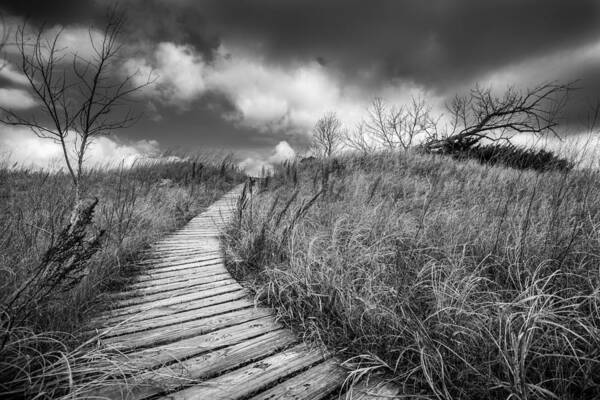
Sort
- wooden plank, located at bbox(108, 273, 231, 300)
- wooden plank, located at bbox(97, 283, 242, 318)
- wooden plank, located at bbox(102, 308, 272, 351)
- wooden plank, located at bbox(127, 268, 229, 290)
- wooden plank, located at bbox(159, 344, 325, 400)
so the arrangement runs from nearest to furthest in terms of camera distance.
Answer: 1. wooden plank, located at bbox(159, 344, 325, 400)
2. wooden plank, located at bbox(102, 308, 272, 351)
3. wooden plank, located at bbox(97, 283, 242, 318)
4. wooden plank, located at bbox(108, 273, 231, 300)
5. wooden plank, located at bbox(127, 268, 229, 290)

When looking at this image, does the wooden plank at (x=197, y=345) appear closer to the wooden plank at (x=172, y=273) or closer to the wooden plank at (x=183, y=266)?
the wooden plank at (x=172, y=273)

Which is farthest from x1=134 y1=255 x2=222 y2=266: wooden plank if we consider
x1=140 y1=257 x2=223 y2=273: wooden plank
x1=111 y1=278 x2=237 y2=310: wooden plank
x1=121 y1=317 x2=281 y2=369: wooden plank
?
x1=121 y1=317 x2=281 y2=369: wooden plank

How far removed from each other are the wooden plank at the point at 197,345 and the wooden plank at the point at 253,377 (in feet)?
0.88

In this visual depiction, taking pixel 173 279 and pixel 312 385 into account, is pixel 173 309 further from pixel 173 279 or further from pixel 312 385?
pixel 312 385

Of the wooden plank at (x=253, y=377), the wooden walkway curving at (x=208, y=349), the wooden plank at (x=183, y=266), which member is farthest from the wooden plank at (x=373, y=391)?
the wooden plank at (x=183, y=266)

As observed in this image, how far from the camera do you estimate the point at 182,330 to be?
6.43ft

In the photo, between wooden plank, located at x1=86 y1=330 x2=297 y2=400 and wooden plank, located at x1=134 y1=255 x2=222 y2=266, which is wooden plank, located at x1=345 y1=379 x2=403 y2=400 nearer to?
wooden plank, located at x1=86 y1=330 x2=297 y2=400

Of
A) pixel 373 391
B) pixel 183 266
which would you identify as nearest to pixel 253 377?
pixel 373 391

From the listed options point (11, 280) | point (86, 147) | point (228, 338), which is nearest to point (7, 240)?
point (11, 280)

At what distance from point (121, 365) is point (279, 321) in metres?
1.05

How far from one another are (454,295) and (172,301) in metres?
2.24

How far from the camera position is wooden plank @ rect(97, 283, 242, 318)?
86.6 inches

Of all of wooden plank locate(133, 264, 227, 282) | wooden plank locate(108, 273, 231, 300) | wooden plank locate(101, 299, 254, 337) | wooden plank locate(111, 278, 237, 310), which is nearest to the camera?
wooden plank locate(101, 299, 254, 337)

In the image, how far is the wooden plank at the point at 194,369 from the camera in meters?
1.35
